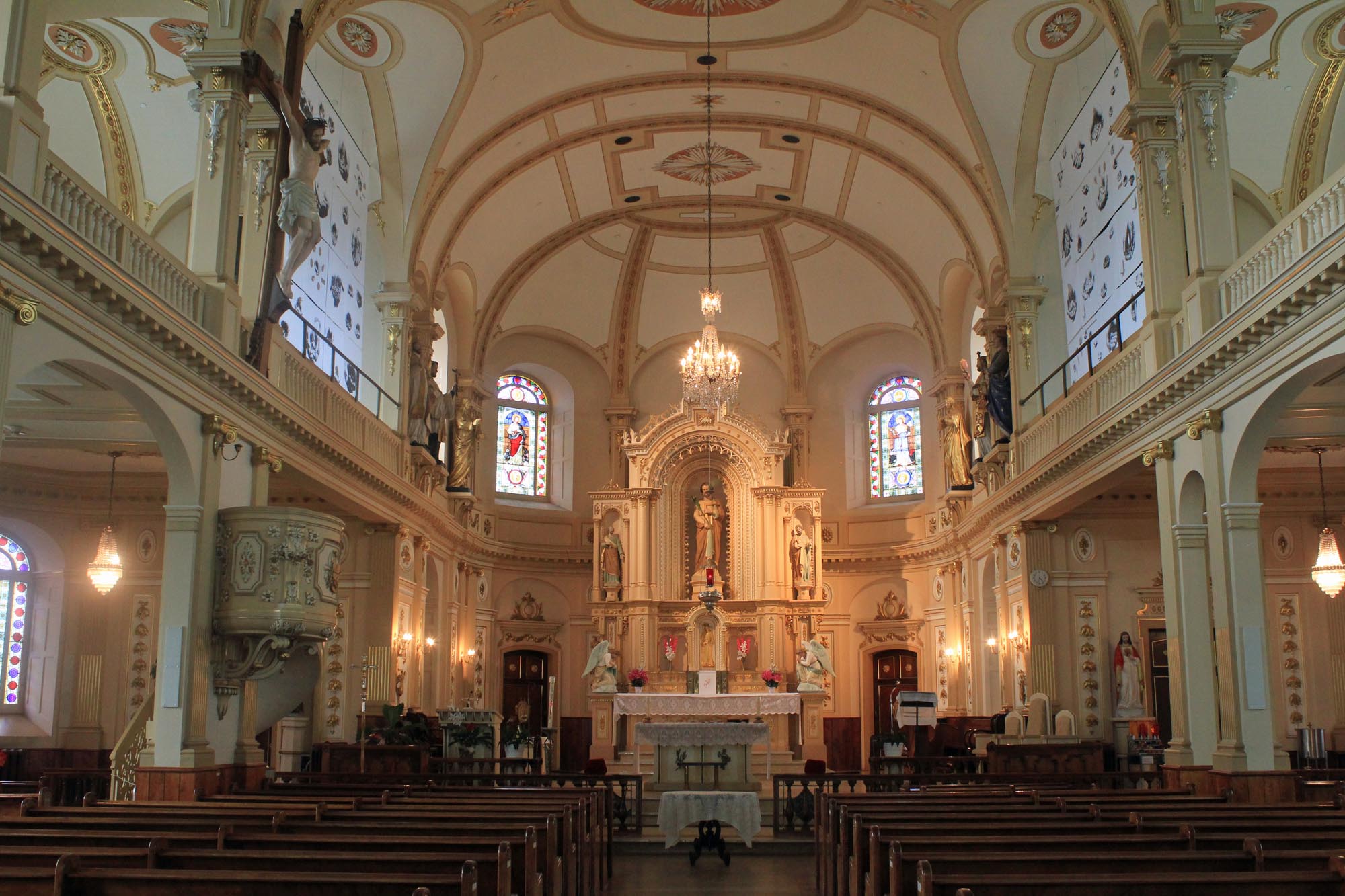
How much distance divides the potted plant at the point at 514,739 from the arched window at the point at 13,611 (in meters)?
8.12

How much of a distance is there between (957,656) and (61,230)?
65.4 ft

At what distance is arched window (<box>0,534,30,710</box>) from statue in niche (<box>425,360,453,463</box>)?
22.6ft

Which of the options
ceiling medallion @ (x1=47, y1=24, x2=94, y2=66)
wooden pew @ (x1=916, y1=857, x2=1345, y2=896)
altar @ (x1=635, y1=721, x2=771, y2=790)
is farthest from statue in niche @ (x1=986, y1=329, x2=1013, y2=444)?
wooden pew @ (x1=916, y1=857, x2=1345, y2=896)

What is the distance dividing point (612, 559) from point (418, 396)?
263 inches

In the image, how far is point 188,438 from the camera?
1308cm

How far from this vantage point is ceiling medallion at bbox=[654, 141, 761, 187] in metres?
24.5

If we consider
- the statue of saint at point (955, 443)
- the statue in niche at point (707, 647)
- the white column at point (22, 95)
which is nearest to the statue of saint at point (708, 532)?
the statue in niche at point (707, 647)

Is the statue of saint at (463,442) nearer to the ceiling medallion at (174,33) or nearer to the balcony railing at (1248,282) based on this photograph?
the ceiling medallion at (174,33)

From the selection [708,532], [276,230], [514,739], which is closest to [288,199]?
[276,230]

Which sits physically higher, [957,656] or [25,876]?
[957,656]

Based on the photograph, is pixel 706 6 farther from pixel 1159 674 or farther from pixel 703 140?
pixel 1159 674

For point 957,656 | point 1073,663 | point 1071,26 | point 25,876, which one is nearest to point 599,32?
point 1071,26

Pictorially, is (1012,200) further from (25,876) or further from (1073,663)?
(25,876)

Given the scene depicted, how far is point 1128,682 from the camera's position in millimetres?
19375
